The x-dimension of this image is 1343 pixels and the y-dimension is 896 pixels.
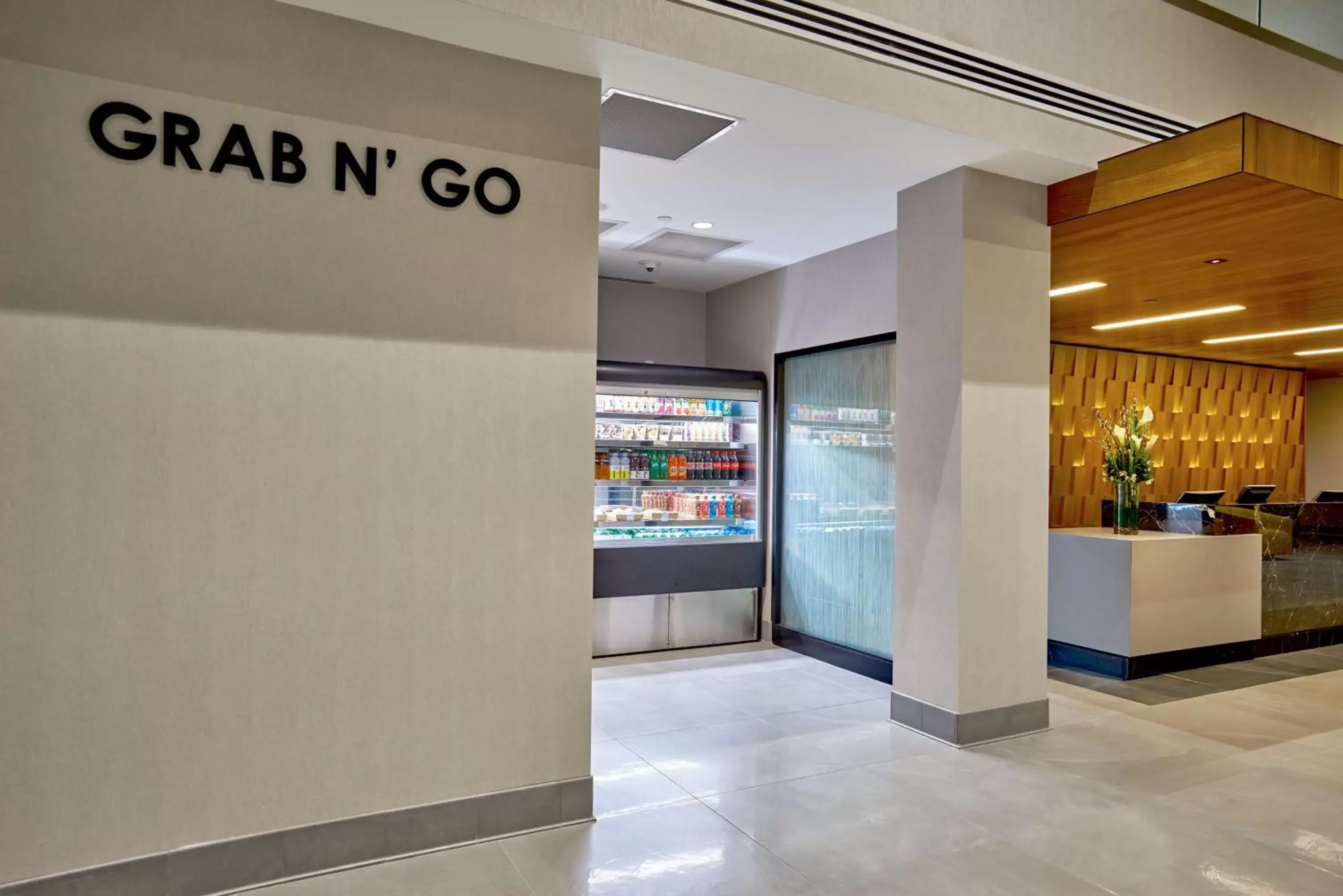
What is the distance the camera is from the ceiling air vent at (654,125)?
12.2 ft

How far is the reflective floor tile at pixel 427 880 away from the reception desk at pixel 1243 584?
4656mm

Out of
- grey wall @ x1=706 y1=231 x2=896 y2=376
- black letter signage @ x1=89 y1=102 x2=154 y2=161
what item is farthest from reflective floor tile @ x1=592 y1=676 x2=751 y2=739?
black letter signage @ x1=89 y1=102 x2=154 y2=161

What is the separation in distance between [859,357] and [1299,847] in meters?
3.76

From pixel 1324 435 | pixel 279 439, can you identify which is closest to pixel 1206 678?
pixel 279 439

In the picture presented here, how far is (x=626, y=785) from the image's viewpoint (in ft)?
12.6

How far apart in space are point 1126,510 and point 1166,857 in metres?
3.67

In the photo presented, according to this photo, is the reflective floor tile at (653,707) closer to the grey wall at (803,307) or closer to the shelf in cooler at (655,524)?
the shelf in cooler at (655,524)

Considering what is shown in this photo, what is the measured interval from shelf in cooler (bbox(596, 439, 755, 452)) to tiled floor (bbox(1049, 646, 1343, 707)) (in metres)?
2.89

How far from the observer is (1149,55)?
443 cm

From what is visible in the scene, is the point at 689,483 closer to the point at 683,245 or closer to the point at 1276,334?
the point at 683,245

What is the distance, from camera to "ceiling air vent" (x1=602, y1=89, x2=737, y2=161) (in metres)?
3.71

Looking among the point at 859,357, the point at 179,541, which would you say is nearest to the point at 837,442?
the point at 859,357

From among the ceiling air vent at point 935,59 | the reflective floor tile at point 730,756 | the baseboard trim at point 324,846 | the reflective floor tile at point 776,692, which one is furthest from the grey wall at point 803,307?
the baseboard trim at point 324,846

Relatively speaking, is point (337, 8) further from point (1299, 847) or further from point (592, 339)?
point (1299, 847)
